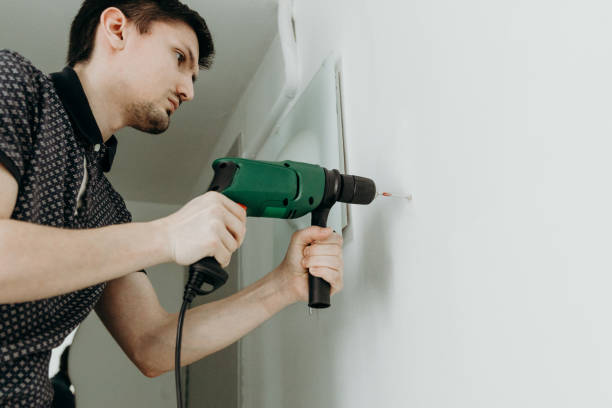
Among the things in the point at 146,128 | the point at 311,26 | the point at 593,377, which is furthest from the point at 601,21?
the point at 311,26

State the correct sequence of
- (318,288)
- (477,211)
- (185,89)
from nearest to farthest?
1. (477,211)
2. (318,288)
3. (185,89)

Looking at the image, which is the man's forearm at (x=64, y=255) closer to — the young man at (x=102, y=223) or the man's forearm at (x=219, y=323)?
the young man at (x=102, y=223)

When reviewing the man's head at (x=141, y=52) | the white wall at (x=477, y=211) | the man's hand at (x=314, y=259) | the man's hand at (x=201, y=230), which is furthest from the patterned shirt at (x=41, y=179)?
the white wall at (x=477, y=211)

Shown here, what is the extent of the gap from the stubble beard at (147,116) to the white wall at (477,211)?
0.41m

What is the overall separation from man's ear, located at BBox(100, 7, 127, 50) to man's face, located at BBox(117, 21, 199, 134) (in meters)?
0.02

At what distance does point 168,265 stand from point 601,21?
296 cm

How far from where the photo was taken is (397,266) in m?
0.93

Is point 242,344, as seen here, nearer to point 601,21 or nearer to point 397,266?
point 397,266

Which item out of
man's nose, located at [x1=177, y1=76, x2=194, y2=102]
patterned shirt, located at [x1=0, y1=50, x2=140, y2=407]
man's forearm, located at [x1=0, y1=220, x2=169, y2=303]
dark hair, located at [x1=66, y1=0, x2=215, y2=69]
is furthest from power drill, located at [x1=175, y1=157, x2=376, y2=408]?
dark hair, located at [x1=66, y1=0, x2=215, y2=69]

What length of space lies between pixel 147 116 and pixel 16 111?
1.16 ft

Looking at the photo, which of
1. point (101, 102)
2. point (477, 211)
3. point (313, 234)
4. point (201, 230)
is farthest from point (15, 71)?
point (477, 211)

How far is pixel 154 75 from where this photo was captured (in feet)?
3.79

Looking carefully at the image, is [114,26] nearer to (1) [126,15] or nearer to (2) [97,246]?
(1) [126,15]

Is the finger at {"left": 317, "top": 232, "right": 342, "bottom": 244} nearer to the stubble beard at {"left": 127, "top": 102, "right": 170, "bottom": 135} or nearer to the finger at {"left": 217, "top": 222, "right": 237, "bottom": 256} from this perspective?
the finger at {"left": 217, "top": 222, "right": 237, "bottom": 256}
